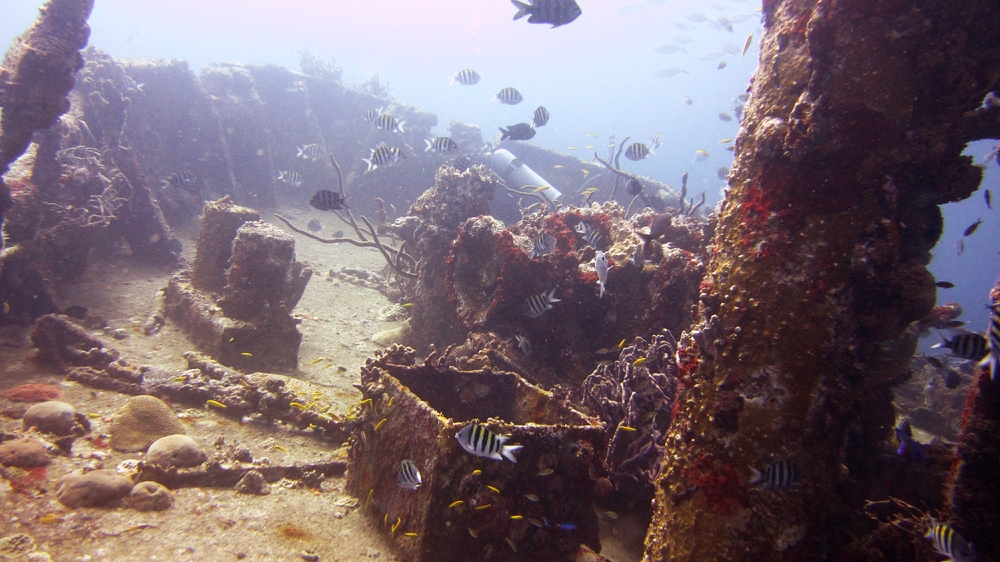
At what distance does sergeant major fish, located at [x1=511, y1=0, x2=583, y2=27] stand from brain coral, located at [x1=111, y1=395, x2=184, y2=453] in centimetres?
572

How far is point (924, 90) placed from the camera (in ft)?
8.69

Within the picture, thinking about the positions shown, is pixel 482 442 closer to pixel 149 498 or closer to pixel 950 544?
pixel 950 544

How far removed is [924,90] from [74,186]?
36.0 feet

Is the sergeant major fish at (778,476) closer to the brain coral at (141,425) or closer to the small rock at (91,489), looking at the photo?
the small rock at (91,489)

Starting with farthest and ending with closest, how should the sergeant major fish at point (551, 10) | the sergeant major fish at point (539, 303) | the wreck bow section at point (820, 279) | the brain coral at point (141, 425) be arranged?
the sergeant major fish at point (551, 10)
the sergeant major fish at point (539, 303)
the brain coral at point (141, 425)
the wreck bow section at point (820, 279)

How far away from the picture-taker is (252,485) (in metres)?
3.68

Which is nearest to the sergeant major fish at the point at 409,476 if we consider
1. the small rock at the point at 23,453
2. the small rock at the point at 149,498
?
the small rock at the point at 149,498

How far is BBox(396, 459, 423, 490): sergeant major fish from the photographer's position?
2.78 m

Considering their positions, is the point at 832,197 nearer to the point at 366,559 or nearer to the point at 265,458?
the point at 366,559

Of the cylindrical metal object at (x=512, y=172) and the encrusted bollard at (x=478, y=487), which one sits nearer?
the encrusted bollard at (x=478, y=487)

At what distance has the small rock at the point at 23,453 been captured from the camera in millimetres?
3193

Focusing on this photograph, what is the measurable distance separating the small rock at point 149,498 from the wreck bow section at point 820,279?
362 centimetres

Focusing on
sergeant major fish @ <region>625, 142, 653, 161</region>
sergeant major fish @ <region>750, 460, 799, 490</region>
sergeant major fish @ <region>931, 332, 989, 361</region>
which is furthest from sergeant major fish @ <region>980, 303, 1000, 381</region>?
sergeant major fish @ <region>625, 142, 653, 161</region>

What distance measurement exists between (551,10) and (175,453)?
5.96 m
